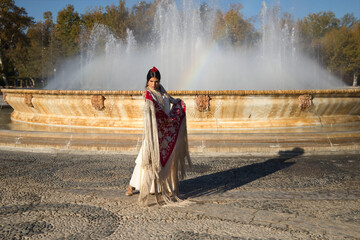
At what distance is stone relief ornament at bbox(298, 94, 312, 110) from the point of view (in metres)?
8.54

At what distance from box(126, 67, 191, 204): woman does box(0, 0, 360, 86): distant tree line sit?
40.1m

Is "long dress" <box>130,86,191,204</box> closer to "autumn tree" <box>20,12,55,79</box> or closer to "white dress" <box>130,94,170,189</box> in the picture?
"white dress" <box>130,94,170,189</box>

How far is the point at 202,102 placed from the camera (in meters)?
8.36

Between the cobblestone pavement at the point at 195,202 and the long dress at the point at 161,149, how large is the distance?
24cm

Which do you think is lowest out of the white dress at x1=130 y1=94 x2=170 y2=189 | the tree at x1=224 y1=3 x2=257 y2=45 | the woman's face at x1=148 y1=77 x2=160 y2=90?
the white dress at x1=130 y1=94 x2=170 y2=189

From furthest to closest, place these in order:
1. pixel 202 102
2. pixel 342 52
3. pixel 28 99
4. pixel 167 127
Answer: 1. pixel 342 52
2. pixel 28 99
3. pixel 202 102
4. pixel 167 127

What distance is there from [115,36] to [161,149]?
44965 mm

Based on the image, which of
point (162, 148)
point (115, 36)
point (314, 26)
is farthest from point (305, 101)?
point (314, 26)

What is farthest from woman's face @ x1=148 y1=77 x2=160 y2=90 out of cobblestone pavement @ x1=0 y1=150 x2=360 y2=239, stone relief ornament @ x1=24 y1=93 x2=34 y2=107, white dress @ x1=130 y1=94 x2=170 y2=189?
stone relief ornament @ x1=24 y1=93 x2=34 y2=107

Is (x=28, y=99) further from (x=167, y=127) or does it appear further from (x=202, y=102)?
(x=167, y=127)

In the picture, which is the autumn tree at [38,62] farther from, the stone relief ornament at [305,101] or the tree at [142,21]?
the stone relief ornament at [305,101]

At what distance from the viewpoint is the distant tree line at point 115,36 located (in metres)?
45.7

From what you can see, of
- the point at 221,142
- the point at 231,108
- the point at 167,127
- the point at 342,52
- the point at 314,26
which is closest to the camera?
the point at 167,127

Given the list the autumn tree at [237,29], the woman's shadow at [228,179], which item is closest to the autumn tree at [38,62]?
the autumn tree at [237,29]
